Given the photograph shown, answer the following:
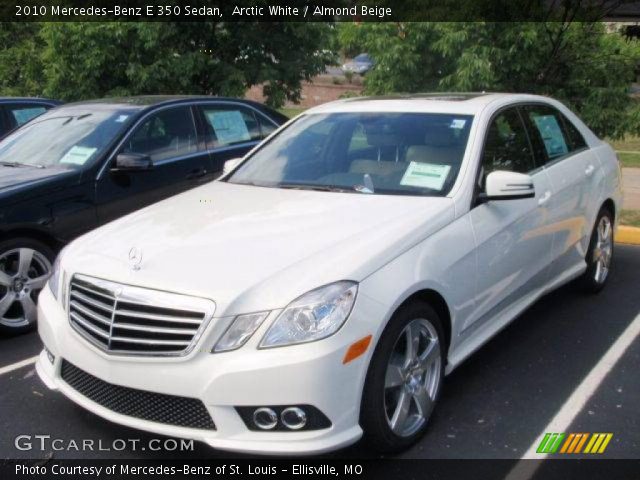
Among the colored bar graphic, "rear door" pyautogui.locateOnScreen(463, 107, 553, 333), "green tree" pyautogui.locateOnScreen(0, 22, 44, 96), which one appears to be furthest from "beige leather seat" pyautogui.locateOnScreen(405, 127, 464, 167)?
"green tree" pyautogui.locateOnScreen(0, 22, 44, 96)

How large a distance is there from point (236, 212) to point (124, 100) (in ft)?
10.4

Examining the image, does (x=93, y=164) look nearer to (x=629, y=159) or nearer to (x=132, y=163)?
(x=132, y=163)

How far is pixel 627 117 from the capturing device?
8.24m

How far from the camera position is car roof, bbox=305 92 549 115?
176 inches

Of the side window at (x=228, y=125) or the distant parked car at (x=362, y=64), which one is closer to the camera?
the side window at (x=228, y=125)

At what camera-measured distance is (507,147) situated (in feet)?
14.9

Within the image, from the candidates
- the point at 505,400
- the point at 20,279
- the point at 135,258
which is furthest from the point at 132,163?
the point at 505,400

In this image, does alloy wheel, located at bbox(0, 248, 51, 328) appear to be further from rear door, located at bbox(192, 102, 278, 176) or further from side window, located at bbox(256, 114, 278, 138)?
side window, located at bbox(256, 114, 278, 138)

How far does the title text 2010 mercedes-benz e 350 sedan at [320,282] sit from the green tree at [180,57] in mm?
5871

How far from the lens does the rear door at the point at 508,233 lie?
154 inches

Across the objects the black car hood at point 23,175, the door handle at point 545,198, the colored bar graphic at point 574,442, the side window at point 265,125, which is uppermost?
the side window at point 265,125

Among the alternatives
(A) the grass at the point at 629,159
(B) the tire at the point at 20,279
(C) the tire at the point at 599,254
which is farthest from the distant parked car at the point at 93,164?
(A) the grass at the point at 629,159

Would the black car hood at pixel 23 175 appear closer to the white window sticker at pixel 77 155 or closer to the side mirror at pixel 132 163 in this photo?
the white window sticker at pixel 77 155

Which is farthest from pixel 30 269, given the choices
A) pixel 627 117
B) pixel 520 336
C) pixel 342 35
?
pixel 627 117
